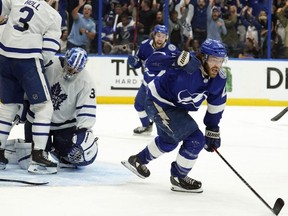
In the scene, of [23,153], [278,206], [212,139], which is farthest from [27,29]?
[278,206]

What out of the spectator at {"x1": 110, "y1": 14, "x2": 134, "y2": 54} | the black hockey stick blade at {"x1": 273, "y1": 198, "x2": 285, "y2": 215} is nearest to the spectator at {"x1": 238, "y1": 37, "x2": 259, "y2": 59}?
the spectator at {"x1": 110, "y1": 14, "x2": 134, "y2": 54}

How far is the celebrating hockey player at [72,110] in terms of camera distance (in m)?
4.62

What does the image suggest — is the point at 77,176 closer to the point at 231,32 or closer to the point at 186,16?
the point at 186,16

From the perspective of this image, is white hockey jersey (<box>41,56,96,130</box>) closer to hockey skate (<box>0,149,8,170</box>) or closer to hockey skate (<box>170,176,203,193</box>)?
hockey skate (<box>0,149,8,170</box>)

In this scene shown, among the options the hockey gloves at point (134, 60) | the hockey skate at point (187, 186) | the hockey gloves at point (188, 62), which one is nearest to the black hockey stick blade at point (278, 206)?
the hockey skate at point (187, 186)

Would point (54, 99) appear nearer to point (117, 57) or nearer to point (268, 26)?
point (117, 57)

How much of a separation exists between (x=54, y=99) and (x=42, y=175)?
20.7 inches

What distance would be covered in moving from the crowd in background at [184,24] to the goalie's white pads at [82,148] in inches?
227

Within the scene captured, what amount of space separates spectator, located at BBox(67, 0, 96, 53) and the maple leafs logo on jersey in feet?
19.0

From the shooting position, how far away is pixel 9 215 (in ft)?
11.2

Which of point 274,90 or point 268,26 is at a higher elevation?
point 268,26

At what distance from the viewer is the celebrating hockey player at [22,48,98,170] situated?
4.62 m

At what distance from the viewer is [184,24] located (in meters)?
10.7

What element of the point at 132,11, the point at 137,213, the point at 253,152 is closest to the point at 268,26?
the point at 132,11
